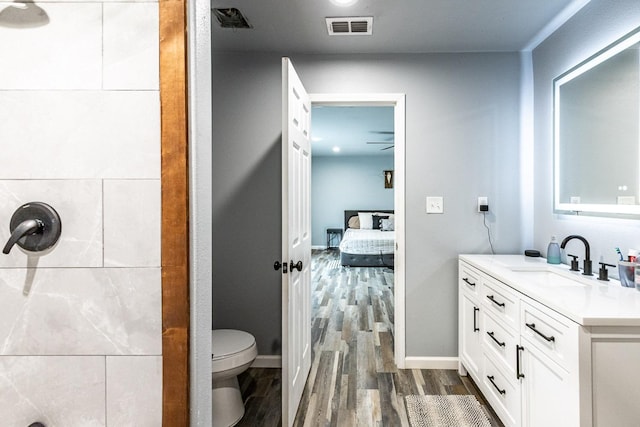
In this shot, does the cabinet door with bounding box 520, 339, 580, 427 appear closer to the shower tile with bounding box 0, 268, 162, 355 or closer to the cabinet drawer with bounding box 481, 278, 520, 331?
the cabinet drawer with bounding box 481, 278, 520, 331

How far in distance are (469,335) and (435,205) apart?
37.6 inches

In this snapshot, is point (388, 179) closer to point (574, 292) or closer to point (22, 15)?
point (574, 292)

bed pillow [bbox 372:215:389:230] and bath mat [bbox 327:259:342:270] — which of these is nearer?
bath mat [bbox 327:259:342:270]

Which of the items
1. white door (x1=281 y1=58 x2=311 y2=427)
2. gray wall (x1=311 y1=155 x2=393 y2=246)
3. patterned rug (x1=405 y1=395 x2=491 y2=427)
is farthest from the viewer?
gray wall (x1=311 y1=155 x2=393 y2=246)

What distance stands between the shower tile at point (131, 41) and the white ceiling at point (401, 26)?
1575 millimetres

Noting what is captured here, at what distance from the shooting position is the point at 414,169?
2785 mm

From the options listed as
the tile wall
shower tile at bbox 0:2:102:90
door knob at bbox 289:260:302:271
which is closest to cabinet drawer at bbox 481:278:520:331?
door knob at bbox 289:260:302:271

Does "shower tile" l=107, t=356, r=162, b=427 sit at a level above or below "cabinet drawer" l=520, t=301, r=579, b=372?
above

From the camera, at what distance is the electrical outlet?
2.73 meters

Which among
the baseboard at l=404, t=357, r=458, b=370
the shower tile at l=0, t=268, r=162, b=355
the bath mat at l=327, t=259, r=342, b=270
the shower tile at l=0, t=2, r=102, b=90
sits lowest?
the baseboard at l=404, t=357, r=458, b=370

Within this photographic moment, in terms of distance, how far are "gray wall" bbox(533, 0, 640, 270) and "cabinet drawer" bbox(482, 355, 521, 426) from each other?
0.82m

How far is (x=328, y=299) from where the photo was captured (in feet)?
15.6

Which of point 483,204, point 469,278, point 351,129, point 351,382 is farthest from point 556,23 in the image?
point 351,129

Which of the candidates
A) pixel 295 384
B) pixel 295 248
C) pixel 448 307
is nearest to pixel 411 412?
pixel 295 384
